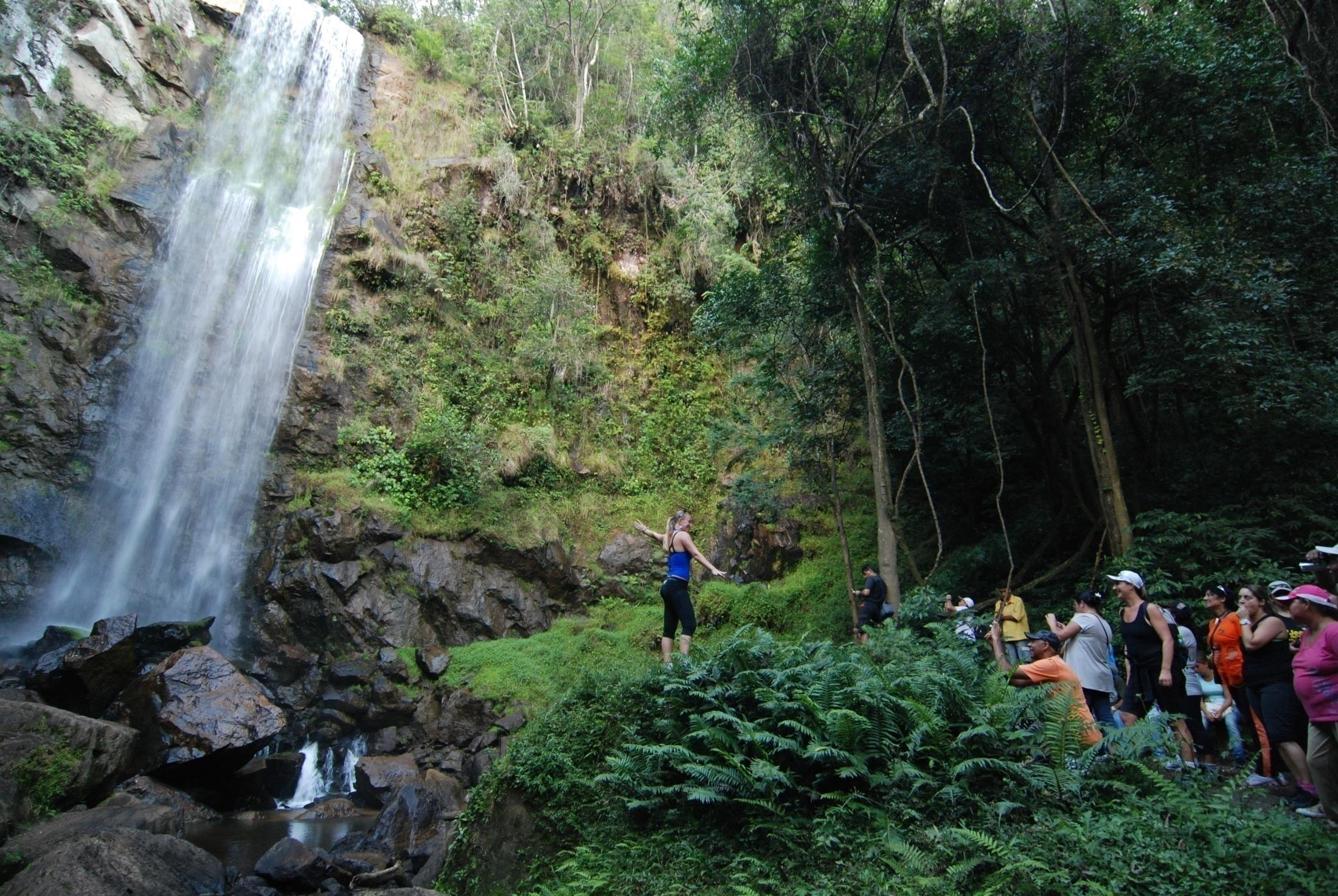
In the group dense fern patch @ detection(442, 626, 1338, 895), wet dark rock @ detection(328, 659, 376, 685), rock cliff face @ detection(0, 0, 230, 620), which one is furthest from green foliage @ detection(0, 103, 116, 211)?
dense fern patch @ detection(442, 626, 1338, 895)

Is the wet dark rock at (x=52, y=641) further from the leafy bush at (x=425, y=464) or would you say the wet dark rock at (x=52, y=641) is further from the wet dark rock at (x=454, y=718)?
the wet dark rock at (x=454, y=718)

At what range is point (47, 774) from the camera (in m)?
7.95

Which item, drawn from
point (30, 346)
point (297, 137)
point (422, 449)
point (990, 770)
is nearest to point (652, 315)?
point (422, 449)

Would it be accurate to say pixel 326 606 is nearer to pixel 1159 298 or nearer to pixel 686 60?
pixel 686 60

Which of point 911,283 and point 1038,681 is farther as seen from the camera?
point 911,283

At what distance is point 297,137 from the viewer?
19750 mm

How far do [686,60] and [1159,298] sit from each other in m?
7.41

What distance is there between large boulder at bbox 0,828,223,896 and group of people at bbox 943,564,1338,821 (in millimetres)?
7119

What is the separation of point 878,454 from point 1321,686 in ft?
18.6

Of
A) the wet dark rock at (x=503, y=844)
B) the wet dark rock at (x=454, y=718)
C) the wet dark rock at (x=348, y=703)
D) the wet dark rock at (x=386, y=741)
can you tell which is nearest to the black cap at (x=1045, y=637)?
the wet dark rock at (x=503, y=844)

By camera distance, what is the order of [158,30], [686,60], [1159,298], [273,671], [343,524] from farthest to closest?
[158,30] → [343,524] → [273,671] → [686,60] → [1159,298]

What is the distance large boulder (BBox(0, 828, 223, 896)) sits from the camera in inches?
224

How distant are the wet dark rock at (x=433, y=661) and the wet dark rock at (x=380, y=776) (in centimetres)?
167

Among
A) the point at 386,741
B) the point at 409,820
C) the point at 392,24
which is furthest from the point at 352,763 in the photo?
the point at 392,24
